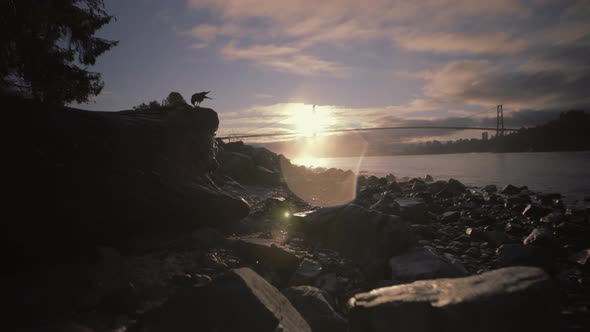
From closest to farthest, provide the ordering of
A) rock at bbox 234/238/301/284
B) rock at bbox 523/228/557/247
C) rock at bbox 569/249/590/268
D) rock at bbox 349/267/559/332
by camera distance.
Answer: rock at bbox 349/267/559/332, rock at bbox 234/238/301/284, rock at bbox 569/249/590/268, rock at bbox 523/228/557/247

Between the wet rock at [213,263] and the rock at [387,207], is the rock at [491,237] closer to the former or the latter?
the rock at [387,207]

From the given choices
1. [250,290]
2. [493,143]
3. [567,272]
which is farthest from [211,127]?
[493,143]

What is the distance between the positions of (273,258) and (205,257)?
0.84 m

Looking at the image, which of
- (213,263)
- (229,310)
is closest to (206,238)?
(213,263)

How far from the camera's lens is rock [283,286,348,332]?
2.41 metres

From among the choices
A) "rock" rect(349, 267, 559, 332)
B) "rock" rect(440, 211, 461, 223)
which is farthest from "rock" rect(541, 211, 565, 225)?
"rock" rect(349, 267, 559, 332)

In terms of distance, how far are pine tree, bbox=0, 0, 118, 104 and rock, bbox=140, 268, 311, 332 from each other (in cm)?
595

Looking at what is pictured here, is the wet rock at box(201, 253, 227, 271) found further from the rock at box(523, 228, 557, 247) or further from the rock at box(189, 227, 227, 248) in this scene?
the rock at box(523, 228, 557, 247)

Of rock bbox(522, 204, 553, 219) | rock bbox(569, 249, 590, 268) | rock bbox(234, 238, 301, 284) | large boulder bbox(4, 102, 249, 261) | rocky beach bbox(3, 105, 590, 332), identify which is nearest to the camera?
rocky beach bbox(3, 105, 590, 332)

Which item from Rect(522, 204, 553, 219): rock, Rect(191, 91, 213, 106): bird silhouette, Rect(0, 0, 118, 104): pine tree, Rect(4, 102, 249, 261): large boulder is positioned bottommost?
Rect(522, 204, 553, 219): rock

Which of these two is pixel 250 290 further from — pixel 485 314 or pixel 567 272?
pixel 567 272

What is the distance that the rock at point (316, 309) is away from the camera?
241 cm

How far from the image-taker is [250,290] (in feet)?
7.53

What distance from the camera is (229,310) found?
2.24 m
